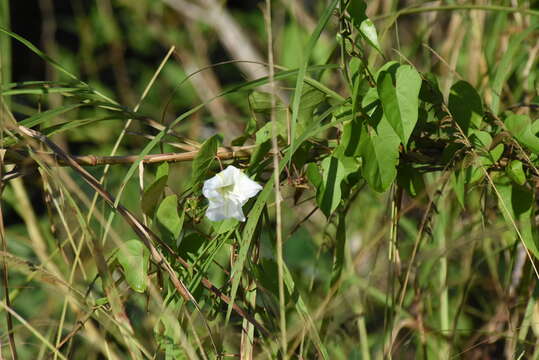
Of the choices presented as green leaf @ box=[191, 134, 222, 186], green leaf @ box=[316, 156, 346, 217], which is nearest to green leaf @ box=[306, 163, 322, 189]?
green leaf @ box=[316, 156, 346, 217]

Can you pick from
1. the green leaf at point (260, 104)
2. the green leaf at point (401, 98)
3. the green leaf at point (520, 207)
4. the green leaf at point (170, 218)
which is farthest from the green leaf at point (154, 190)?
the green leaf at point (520, 207)

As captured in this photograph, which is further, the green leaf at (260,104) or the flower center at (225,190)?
the green leaf at (260,104)

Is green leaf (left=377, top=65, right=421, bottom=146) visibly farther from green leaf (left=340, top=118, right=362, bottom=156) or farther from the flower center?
the flower center

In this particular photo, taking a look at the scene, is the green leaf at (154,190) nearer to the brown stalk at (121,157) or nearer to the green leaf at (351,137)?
the brown stalk at (121,157)

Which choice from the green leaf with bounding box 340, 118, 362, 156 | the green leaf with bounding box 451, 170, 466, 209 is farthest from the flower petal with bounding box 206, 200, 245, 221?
the green leaf with bounding box 451, 170, 466, 209

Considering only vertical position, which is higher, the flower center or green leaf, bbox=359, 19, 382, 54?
green leaf, bbox=359, 19, 382, 54

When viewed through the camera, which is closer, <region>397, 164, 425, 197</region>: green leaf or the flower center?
the flower center

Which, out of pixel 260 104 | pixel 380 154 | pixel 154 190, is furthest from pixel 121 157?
pixel 380 154
